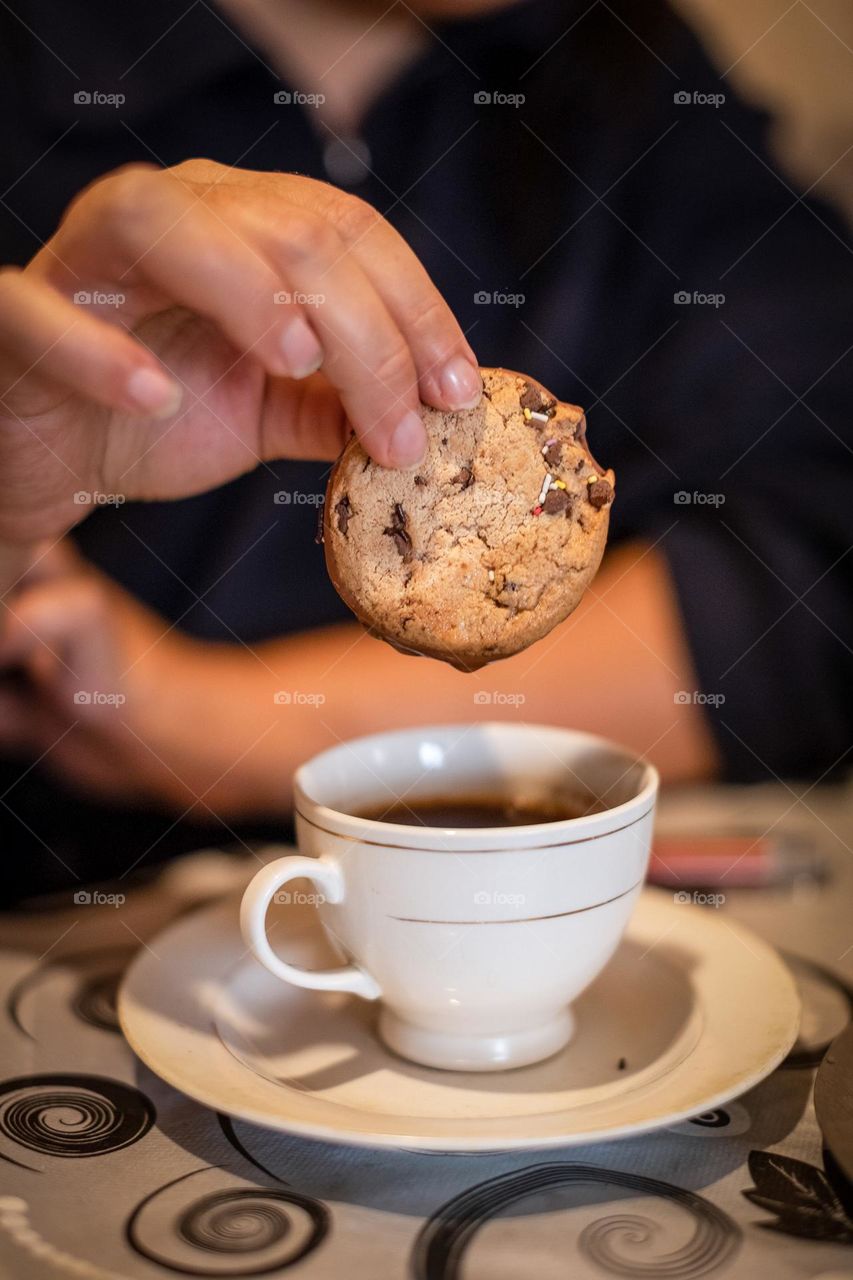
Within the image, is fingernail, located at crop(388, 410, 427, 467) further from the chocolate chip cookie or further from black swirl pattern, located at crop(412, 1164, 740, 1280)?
black swirl pattern, located at crop(412, 1164, 740, 1280)

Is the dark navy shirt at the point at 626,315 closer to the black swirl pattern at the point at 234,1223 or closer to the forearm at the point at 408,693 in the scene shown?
the forearm at the point at 408,693

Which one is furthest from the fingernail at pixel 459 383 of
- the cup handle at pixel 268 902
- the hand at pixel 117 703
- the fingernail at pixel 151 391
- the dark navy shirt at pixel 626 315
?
the hand at pixel 117 703

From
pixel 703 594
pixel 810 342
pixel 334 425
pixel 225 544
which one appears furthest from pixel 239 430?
pixel 810 342

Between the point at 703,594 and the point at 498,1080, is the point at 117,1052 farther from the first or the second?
the point at 703,594

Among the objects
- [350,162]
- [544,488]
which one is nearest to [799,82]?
[350,162]

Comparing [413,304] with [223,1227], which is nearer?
[223,1227]

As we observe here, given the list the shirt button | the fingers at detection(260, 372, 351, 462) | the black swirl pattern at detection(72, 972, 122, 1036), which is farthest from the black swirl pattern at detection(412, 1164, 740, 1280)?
the shirt button

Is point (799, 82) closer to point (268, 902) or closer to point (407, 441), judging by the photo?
point (407, 441)
